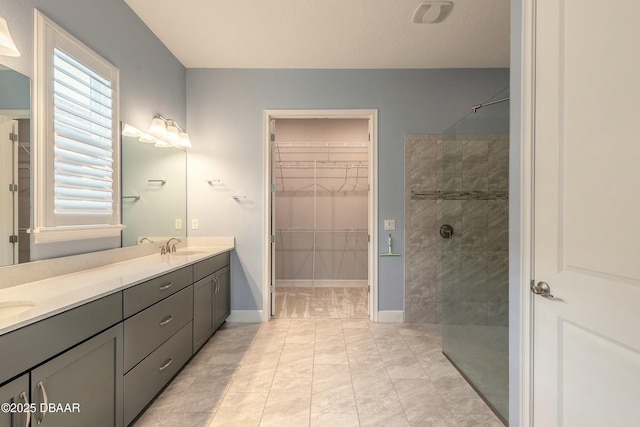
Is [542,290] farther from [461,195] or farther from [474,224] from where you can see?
[461,195]

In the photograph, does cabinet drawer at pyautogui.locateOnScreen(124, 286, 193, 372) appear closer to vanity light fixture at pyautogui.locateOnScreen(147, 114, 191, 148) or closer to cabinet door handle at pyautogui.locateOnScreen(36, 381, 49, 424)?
cabinet door handle at pyautogui.locateOnScreen(36, 381, 49, 424)

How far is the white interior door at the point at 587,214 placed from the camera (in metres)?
0.89

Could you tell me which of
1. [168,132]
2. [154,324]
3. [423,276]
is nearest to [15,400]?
[154,324]

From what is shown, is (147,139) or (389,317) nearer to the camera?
(147,139)

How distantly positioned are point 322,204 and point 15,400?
4.05 m

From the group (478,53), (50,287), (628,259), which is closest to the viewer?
(628,259)

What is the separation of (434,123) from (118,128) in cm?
295

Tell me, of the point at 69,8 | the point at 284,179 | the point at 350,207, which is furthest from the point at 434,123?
the point at 69,8

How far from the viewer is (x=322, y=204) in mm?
4805

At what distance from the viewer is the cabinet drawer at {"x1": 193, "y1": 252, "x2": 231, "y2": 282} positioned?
2371 millimetres

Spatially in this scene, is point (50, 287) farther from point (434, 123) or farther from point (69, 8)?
point (434, 123)

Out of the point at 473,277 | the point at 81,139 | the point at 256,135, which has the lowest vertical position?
the point at 473,277

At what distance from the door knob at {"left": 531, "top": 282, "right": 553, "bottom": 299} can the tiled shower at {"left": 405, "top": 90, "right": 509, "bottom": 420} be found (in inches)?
25.7

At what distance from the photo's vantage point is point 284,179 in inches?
189
